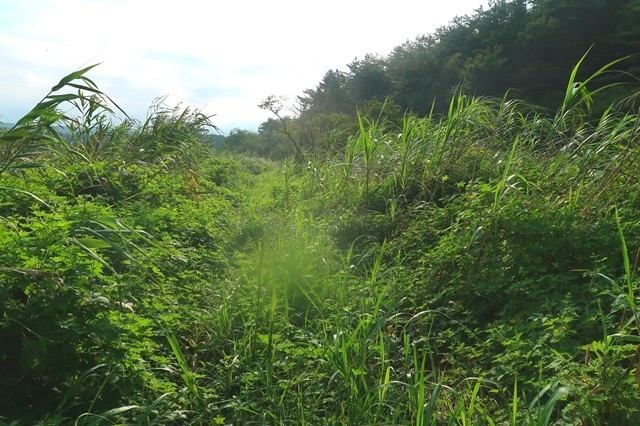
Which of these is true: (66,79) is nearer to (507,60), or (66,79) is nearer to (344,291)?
(344,291)

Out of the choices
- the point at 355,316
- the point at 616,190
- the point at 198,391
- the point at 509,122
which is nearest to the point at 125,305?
the point at 198,391

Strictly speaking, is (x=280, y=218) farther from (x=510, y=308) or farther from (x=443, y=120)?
Result: (x=510, y=308)

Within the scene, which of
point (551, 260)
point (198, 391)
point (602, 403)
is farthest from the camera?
point (551, 260)

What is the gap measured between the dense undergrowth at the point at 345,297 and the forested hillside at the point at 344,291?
0.01 meters

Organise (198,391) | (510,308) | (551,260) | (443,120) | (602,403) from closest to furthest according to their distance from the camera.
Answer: (602,403)
(198,391)
(510,308)
(551,260)
(443,120)

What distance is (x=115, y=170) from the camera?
4.77m

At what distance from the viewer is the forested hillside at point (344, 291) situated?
5.87 ft

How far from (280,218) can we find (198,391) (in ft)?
9.25

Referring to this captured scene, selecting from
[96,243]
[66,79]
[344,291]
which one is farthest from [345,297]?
[66,79]

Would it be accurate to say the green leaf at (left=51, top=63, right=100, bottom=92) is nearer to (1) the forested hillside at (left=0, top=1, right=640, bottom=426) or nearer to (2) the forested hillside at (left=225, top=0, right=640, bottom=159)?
(1) the forested hillside at (left=0, top=1, right=640, bottom=426)

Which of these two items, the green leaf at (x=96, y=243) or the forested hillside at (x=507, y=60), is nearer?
the green leaf at (x=96, y=243)

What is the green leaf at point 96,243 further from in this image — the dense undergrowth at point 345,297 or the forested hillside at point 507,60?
the forested hillside at point 507,60

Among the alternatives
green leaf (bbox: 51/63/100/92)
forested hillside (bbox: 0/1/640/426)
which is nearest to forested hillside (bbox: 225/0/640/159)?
forested hillside (bbox: 0/1/640/426)

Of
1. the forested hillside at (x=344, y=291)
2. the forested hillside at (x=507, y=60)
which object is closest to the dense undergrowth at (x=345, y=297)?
the forested hillside at (x=344, y=291)
